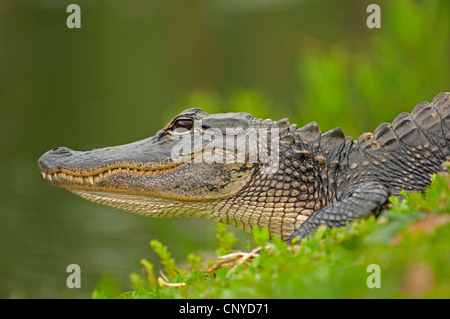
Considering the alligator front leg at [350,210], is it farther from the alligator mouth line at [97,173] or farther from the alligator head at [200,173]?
the alligator mouth line at [97,173]

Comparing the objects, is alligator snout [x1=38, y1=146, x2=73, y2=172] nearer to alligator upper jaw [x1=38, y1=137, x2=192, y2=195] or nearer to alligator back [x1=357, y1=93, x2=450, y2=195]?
alligator upper jaw [x1=38, y1=137, x2=192, y2=195]

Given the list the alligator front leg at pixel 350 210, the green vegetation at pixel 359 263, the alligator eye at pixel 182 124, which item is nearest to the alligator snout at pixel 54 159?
the alligator eye at pixel 182 124

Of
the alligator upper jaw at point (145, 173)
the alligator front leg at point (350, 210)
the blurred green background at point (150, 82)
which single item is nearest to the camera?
the alligator front leg at point (350, 210)

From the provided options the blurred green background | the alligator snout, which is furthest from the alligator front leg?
the blurred green background

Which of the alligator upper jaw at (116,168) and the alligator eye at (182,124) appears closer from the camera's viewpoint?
the alligator upper jaw at (116,168)

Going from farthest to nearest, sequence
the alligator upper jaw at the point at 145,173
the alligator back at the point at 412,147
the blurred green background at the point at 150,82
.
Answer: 1. the blurred green background at the point at 150,82
2. the alligator upper jaw at the point at 145,173
3. the alligator back at the point at 412,147
